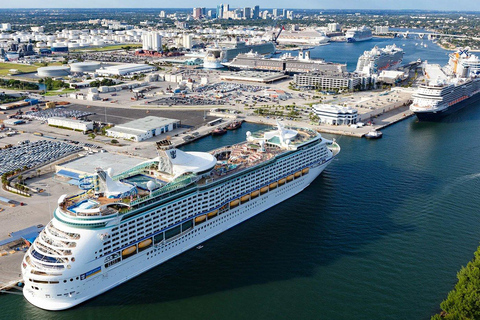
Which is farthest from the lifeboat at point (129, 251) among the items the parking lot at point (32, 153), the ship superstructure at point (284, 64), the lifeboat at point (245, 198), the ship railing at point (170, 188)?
the ship superstructure at point (284, 64)

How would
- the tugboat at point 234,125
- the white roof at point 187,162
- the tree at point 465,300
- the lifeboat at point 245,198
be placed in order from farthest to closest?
the tugboat at point 234,125 → the lifeboat at point 245,198 → the white roof at point 187,162 → the tree at point 465,300

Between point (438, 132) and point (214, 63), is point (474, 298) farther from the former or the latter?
point (214, 63)

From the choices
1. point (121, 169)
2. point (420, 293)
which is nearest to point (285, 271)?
point (420, 293)

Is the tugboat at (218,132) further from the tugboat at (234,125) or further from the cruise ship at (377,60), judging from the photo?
the cruise ship at (377,60)

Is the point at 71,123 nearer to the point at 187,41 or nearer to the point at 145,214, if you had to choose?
the point at 145,214

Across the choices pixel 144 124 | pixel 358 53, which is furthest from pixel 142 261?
pixel 358 53

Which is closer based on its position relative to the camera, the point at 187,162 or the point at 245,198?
the point at 187,162

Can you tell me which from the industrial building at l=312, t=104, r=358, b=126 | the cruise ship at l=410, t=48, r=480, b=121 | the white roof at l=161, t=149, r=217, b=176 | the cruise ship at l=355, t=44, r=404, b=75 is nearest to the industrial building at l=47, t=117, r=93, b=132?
the industrial building at l=312, t=104, r=358, b=126
